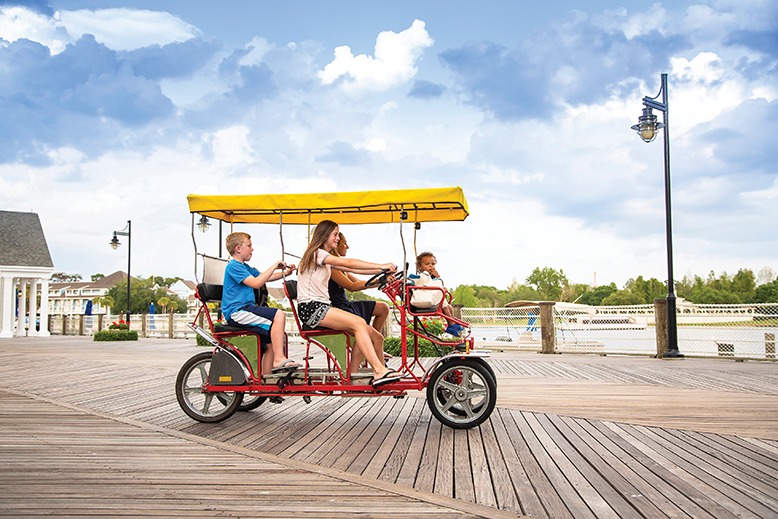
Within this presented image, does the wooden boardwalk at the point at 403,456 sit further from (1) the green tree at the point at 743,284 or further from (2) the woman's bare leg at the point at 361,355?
(1) the green tree at the point at 743,284

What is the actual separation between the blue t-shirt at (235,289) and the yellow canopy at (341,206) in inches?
23.8

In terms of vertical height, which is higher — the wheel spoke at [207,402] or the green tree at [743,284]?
the green tree at [743,284]

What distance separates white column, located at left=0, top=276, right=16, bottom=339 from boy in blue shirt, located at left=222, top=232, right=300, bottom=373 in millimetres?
30452

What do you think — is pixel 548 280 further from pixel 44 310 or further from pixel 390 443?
pixel 390 443

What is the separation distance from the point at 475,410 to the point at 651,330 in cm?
1273

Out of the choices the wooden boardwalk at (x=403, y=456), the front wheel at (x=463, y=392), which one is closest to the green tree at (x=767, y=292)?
the wooden boardwalk at (x=403, y=456)

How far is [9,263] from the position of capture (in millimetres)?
34250

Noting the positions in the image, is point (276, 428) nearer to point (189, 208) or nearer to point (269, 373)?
point (269, 373)

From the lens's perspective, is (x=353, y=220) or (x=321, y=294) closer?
(x=321, y=294)

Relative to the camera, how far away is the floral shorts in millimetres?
6184

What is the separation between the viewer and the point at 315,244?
6.30 m

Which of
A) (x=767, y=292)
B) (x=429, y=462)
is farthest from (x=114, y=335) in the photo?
(x=767, y=292)

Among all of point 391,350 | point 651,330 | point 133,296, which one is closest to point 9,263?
point 391,350

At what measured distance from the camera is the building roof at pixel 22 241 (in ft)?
114
